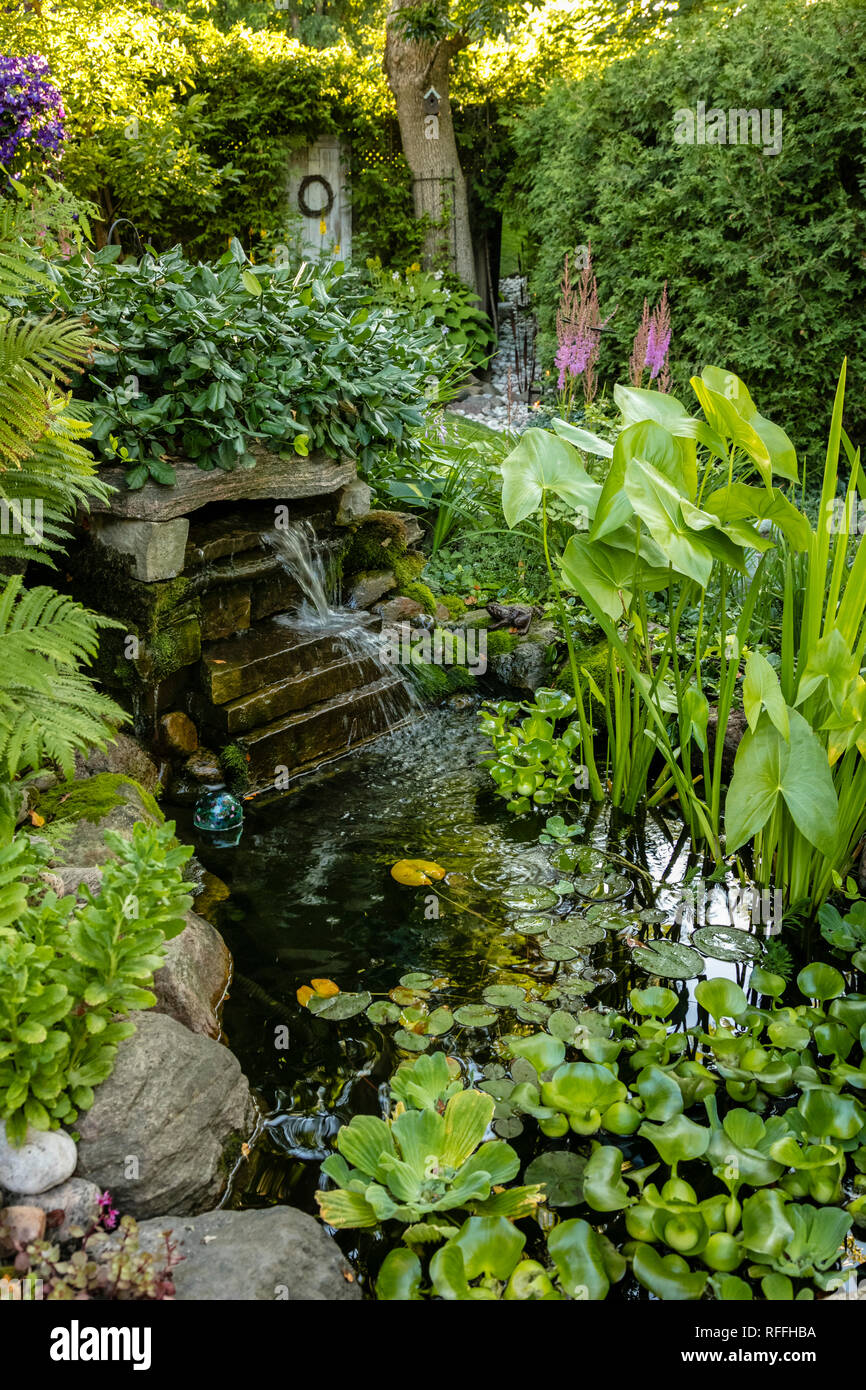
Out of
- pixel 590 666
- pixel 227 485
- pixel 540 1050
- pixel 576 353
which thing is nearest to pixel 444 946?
pixel 540 1050

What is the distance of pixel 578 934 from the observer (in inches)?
110

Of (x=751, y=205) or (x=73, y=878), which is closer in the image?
(x=73, y=878)

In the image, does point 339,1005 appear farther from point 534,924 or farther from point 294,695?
point 294,695

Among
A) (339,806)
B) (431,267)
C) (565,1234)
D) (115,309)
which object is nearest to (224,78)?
(431,267)

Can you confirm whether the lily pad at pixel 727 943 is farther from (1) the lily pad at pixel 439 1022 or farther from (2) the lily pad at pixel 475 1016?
(1) the lily pad at pixel 439 1022

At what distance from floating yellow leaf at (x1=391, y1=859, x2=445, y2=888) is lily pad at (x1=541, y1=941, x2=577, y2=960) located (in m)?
0.53

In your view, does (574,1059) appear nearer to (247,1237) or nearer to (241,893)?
(247,1237)

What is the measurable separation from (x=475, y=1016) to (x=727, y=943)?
32.5 inches

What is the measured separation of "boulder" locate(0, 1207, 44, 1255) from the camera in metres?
1.63

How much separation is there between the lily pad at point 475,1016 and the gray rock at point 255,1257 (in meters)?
0.70

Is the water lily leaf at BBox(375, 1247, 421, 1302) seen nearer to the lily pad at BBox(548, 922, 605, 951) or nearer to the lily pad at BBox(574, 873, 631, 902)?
the lily pad at BBox(548, 922, 605, 951)

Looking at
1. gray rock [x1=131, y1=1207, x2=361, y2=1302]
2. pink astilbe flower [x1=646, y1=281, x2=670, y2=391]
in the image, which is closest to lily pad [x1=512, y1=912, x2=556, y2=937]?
gray rock [x1=131, y1=1207, x2=361, y2=1302]

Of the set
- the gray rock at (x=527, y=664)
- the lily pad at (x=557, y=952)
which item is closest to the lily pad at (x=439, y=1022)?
the lily pad at (x=557, y=952)
